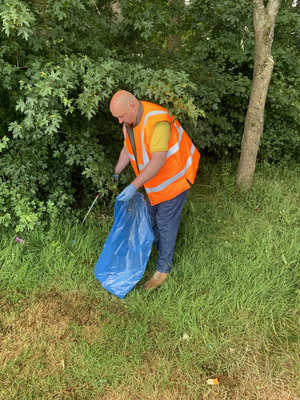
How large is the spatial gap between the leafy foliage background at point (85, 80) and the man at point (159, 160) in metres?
0.24

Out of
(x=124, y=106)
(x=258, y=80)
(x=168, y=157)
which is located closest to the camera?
(x=124, y=106)

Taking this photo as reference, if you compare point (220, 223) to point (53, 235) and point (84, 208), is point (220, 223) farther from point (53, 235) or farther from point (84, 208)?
point (53, 235)

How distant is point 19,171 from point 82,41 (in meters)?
1.35

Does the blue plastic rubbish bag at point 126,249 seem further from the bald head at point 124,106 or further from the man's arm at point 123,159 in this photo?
the bald head at point 124,106

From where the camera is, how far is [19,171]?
9.00 ft

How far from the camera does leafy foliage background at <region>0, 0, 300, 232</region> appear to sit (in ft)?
7.53

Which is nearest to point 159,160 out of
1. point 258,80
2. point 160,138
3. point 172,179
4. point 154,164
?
point 154,164

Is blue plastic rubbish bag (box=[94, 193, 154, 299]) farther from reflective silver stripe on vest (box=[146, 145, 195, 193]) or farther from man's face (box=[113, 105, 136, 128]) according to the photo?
man's face (box=[113, 105, 136, 128])

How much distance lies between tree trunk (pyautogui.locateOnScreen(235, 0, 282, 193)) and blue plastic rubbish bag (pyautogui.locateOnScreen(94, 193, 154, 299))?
1.86 meters

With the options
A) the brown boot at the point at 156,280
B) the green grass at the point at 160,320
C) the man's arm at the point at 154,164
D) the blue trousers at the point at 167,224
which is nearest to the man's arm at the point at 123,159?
the blue trousers at the point at 167,224

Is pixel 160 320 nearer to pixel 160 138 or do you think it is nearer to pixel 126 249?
pixel 126 249

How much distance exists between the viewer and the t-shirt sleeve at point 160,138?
2004 mm

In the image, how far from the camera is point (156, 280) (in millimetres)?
2613

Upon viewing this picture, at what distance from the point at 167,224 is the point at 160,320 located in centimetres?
75
